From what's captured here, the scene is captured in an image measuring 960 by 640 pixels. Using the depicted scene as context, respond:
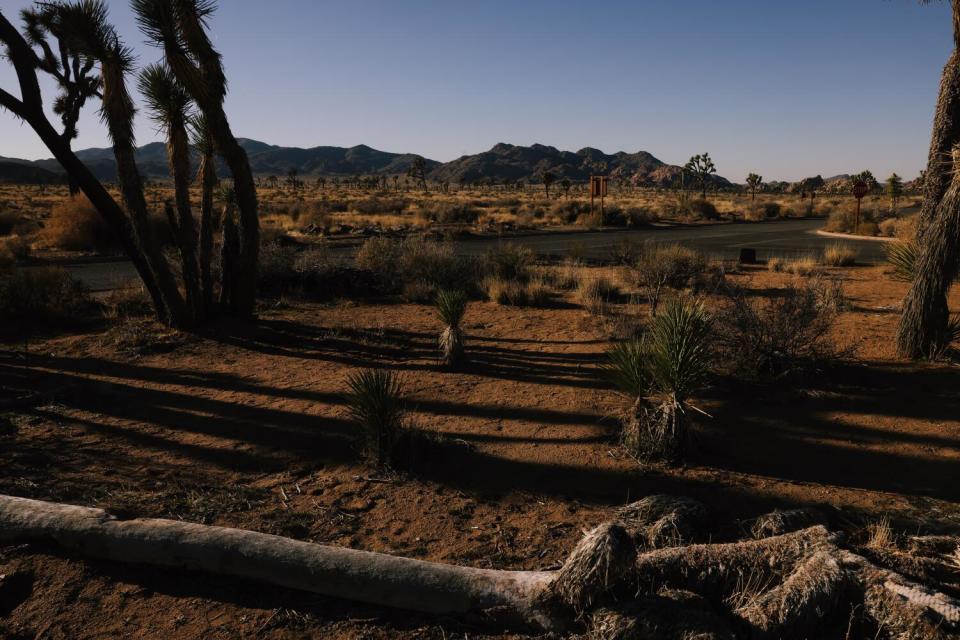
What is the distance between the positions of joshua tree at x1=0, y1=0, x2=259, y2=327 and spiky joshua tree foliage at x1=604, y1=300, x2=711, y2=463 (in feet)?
23.7

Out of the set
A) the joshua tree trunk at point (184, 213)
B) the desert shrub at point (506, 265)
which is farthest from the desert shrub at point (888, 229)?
the joshua tree trunk at point (184, 213)

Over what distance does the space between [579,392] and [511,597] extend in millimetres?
4282

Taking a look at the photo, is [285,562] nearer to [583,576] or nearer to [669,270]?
[583,576]

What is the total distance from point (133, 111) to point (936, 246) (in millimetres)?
11349

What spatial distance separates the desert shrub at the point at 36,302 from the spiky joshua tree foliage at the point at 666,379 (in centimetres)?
1040

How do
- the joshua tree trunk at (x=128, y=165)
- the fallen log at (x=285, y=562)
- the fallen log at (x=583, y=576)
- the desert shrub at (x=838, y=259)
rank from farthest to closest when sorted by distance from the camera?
the desert shrub at (x=838, y=259) → the joshua tree trunk at (x=128, y=165) → the fallen log at (x=285, y=562) → the fallen log at (x=583, y=576)

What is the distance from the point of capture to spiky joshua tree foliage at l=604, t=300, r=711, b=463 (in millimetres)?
5430

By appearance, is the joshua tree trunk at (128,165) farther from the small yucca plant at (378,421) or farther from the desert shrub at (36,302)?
the small yucca plant at (378,421)

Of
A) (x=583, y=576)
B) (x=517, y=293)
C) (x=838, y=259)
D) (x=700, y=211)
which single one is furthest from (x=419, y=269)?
(x=700, y=211)

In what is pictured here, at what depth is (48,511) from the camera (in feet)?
13.4

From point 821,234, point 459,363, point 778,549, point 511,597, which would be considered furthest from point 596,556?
point 821,234

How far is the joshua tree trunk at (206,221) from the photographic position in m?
10.3

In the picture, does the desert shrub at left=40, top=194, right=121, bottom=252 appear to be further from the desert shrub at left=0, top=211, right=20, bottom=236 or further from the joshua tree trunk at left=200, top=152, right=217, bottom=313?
the joshua tree trunk at left=200, top=152, right=217, bottom=313

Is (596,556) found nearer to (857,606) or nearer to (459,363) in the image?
(857,606)
